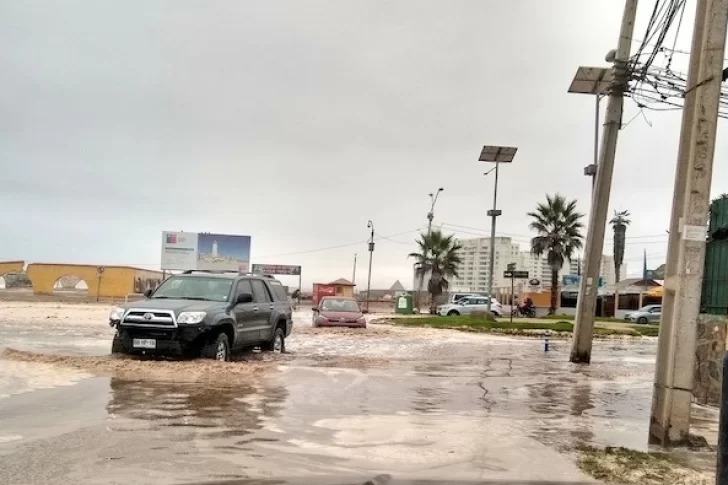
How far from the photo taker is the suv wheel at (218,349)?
35.4 ft

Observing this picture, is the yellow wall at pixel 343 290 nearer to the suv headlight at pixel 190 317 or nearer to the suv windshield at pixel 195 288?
the suv windshield at pixel 195 288

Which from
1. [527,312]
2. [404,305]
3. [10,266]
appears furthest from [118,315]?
[10,266]

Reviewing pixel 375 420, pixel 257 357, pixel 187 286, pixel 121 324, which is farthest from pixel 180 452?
pixel 257 357

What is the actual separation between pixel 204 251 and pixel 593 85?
1723 inches

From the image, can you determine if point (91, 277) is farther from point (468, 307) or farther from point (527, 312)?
point (527, 312)

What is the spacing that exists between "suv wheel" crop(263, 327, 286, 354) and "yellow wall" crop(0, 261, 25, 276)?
41152 mm

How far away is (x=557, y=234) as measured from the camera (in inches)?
1949

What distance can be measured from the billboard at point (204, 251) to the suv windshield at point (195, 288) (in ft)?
143

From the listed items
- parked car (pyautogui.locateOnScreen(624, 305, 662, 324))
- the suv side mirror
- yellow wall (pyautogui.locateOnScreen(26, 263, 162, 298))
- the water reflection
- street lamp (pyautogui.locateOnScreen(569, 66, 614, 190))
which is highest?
street lamp (pyautogui.locateOnScreen(569, 66, 614, 190))

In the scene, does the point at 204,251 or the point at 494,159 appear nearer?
the point at 494,159

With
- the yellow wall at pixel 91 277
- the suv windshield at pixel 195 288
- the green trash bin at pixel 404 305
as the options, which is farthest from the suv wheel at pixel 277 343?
the yellow wall at pixel 91 277

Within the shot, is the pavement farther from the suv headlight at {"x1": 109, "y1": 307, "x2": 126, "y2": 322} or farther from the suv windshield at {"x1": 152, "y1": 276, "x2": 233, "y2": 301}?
the suv windshield at {"x1": 152, "y1": 276, "x2": 233, "y2": 301}

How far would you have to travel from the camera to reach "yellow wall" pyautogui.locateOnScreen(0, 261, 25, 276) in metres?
47.9

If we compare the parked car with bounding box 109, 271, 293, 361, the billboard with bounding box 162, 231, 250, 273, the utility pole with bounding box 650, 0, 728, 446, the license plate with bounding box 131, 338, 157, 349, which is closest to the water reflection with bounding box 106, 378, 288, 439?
the license plate with bounding box 131, 338, 157, 349
